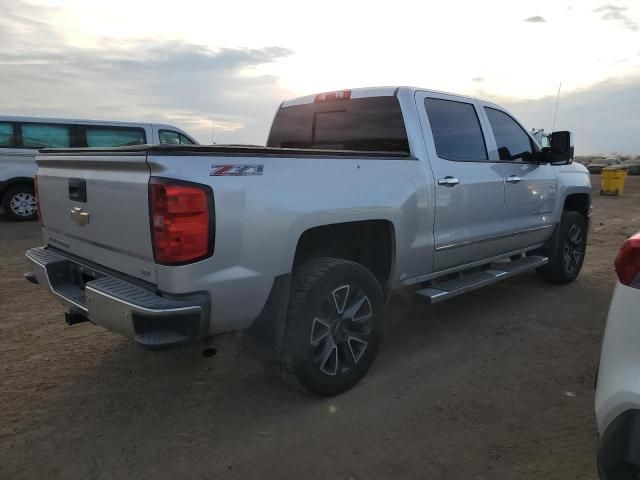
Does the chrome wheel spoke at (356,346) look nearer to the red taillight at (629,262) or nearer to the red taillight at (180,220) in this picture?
the red taillight at (180,220)

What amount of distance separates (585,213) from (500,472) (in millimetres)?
4522

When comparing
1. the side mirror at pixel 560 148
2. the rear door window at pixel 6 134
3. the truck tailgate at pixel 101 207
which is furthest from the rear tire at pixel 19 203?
the side mirror at pixel 560 148

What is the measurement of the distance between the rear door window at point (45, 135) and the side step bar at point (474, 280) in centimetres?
956

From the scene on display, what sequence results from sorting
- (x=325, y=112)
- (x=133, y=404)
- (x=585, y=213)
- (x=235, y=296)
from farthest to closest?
(x=585, y=213) < (x=325, y=112) < (x=133, y=404) < (x=235, y=296)

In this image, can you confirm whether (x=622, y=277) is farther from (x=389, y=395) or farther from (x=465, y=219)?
(x=465, y=219)

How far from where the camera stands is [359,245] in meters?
3.58

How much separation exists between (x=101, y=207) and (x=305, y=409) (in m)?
1.73

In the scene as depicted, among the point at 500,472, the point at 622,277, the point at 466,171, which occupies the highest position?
the point at 466,171

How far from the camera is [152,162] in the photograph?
2.37 metres

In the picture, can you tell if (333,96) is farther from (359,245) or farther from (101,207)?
(101,207)

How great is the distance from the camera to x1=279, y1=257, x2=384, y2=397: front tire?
9.43 feet

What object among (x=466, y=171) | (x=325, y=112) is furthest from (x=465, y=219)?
(x=325, y=112)

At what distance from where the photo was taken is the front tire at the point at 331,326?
2.88 meters

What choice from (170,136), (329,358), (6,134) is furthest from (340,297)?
(6,134)
